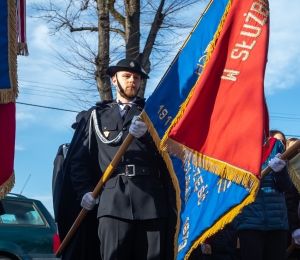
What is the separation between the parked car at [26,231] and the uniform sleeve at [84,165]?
2.83 m

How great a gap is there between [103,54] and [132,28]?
0.80 metres

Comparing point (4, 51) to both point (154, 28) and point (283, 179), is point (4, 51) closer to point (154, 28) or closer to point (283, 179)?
point (283, 179)

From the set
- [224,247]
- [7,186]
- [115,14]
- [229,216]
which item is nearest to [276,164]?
[229,216]

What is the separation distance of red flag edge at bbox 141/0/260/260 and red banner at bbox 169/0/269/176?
1.2 inches

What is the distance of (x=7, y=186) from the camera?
288 cm

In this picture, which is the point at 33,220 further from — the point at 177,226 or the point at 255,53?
Result: the point at 255,53

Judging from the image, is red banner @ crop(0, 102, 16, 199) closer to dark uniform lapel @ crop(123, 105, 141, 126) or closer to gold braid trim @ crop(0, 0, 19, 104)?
gold braid trim @ crop(0, 0, 19, 104)

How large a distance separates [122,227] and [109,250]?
19cm

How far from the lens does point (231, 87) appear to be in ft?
9.25

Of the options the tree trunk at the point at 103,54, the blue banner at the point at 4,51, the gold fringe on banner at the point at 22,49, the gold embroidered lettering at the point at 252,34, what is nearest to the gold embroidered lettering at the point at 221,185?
the gold embroidered lettering at the point at 252,34

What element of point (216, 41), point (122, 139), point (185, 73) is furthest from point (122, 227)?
point (216, 41)

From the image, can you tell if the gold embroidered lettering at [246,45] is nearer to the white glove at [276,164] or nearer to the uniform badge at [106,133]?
the white glove at [276,164]

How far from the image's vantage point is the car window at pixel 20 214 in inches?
236

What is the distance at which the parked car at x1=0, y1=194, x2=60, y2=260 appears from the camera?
5.79 metres
